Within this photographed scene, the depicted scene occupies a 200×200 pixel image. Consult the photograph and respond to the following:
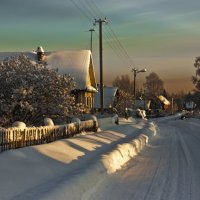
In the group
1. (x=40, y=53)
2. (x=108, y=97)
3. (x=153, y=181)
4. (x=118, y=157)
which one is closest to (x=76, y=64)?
(x=40, y=53)

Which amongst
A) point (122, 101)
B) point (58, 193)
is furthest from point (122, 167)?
point (122, 101)

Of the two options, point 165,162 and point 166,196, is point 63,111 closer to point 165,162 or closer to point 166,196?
point 165,162

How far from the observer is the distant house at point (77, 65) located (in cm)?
5056

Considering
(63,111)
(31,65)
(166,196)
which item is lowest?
(166,196)

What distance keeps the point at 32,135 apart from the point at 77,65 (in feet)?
108

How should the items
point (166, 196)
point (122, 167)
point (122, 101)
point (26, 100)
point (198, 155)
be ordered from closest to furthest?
point (166, 196) → point (122, 167) → point (198, 155) → point (26, 100) → point (122, 101)

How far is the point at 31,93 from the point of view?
2702 cm

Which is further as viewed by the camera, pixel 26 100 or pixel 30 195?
pixel 26 100

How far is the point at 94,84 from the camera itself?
56344 mm

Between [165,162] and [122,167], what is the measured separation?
2.67m


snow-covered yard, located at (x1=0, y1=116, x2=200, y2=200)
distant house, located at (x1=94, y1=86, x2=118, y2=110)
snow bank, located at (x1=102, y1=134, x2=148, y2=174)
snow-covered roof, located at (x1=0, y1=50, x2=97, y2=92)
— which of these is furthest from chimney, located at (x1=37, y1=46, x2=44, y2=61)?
snow-covered yard, located at (x1=0, y1=116, x2=200, y2=200)

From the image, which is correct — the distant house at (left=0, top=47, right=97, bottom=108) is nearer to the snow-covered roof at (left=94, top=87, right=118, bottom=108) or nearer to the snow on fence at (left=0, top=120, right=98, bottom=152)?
the snow on fence at (left=0, top=120, right=98, bottom=152)

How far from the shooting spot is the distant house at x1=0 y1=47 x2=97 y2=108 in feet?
166

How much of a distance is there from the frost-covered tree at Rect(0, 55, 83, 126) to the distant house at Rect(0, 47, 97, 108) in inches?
796
